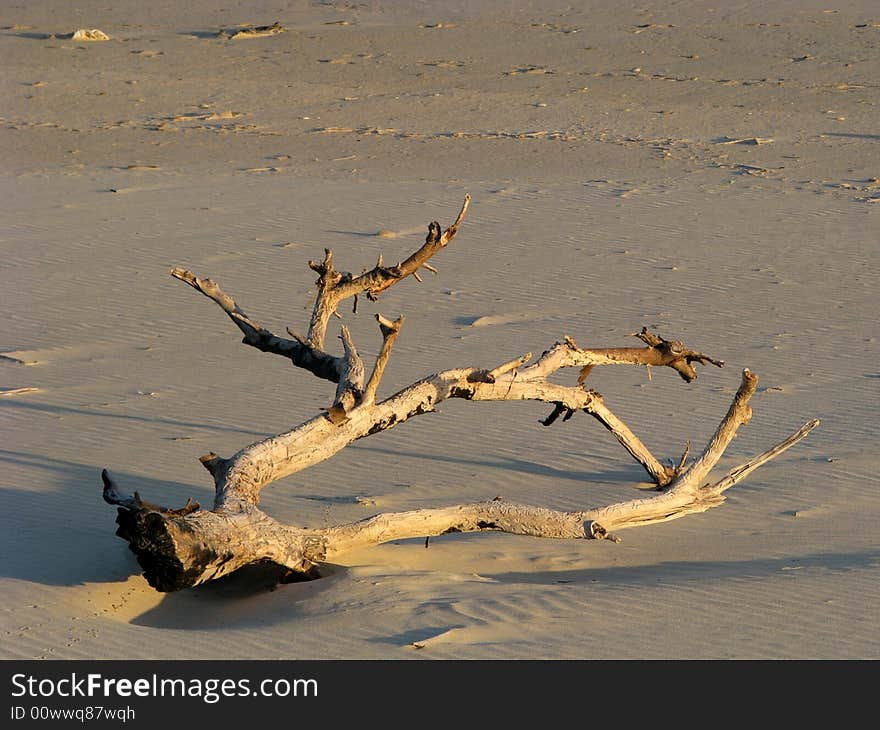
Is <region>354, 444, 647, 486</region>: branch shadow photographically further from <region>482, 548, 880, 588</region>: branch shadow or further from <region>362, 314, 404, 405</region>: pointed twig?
<region>362, 314, 404, 405</region>: pointed twig

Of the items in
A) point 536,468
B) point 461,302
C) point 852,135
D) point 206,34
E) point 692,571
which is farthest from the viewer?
point 206,34

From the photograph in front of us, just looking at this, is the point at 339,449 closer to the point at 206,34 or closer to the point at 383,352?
the point at 383,352

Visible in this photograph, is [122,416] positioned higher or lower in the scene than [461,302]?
lower

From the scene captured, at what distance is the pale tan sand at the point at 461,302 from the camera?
6.29 metres

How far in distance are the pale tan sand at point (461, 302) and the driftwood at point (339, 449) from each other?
0.80 ft

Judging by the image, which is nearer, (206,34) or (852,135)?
(852,135)

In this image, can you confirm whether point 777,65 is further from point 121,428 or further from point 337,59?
point 121,428

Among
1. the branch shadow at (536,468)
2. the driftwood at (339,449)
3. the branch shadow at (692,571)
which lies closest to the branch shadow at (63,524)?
the driftwood at (339,449)

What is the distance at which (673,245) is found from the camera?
15.3m

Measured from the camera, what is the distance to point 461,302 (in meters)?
13.2

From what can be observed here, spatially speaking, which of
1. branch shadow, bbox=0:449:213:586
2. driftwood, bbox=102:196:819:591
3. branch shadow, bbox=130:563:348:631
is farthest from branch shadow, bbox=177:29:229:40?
branch shadow, bbox=130:563:348:631

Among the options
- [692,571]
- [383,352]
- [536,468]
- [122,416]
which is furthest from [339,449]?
[122,416]

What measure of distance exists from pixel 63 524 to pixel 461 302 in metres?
6.32
